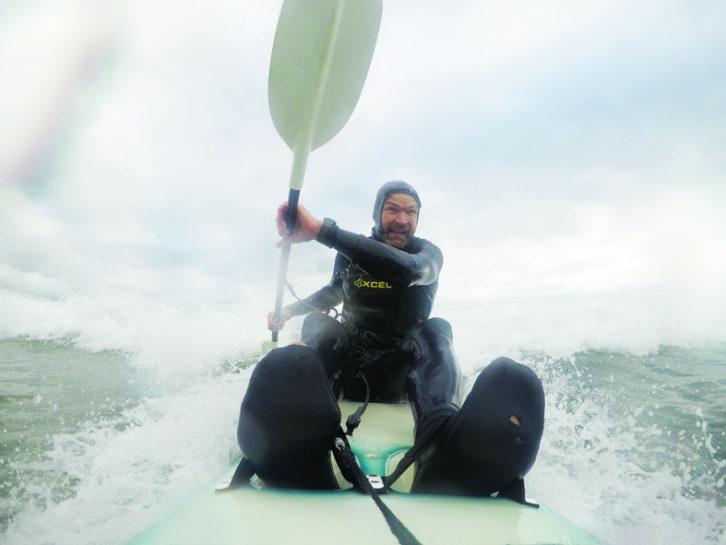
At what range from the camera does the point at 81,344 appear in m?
11.4

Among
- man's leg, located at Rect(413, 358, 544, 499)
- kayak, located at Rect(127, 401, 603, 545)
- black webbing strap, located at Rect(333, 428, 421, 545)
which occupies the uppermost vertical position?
man's leg, located at Rect(413, 358, 544, 499)

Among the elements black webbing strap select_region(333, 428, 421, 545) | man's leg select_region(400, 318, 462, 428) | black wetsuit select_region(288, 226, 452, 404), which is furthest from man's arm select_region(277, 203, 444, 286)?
black webbing strap select_region(333, 428, 421, 545)

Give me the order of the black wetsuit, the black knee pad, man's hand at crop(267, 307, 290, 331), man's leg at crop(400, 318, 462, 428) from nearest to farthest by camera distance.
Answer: the black knee pad → man's leg at crop(400, 318, 462, 428) → the black wetsuit → man's hand at crop(267, 307, 290, 331)

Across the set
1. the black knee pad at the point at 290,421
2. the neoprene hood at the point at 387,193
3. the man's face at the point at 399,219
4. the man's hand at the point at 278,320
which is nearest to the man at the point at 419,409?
the black knee pad at the point at 290,421

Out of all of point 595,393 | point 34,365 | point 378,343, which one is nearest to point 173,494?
point 378,343

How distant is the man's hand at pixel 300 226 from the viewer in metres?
1.90

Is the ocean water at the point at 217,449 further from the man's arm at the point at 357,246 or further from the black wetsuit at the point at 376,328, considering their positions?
the man's arm at the point at 357,246

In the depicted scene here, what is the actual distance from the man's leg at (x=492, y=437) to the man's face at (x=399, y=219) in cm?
154

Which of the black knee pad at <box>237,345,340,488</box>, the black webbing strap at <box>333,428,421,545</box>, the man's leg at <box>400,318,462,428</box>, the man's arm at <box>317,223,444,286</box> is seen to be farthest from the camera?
the man's arm at <box>317,223,444,286</box>

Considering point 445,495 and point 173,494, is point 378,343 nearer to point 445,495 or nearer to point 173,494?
point 445,495

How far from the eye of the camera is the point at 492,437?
1391 millimetres

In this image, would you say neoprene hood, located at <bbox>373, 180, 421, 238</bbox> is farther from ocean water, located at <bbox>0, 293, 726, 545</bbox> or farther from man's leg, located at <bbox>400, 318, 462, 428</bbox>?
ocean water, located at <bbox>0, 293, 726, 545</bbox>

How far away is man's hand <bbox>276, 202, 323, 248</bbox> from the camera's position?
190 centimetres

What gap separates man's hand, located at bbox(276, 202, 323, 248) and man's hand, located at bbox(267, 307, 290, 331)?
59.4 inches
